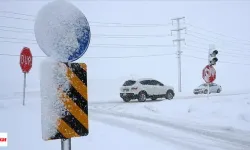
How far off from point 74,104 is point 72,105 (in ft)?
0.09

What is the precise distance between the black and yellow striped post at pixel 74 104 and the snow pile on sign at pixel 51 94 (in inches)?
1.7

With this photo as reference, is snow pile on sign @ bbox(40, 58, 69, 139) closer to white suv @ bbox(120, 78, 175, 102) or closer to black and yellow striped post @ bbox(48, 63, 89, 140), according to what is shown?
black and yellow striped post @ bbox(48, 63, 89, 140)

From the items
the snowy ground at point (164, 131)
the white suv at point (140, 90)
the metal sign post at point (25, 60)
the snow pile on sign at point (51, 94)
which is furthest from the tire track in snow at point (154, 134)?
the white suv at point (140, 90)

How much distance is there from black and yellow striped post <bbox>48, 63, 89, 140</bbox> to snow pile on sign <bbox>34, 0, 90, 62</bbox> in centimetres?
20

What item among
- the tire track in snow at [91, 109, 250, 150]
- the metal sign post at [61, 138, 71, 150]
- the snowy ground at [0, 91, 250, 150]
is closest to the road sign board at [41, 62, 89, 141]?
the metal sign post at [61, 138, 71, 150]

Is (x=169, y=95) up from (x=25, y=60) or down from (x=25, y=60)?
down

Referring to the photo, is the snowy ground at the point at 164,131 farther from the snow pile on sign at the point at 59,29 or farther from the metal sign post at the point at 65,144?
the snow pile on sign at the point at 59,29

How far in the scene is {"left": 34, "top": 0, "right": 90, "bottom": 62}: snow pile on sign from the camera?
349 cm

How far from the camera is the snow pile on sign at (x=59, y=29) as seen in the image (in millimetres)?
3492

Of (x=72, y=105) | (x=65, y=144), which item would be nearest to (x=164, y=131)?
(x=65, y=144)

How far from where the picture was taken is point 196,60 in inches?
4685

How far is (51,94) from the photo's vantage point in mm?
3369

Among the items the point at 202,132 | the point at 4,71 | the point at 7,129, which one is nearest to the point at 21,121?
the point at 7,129

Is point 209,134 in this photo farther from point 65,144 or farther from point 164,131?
point 65,144
